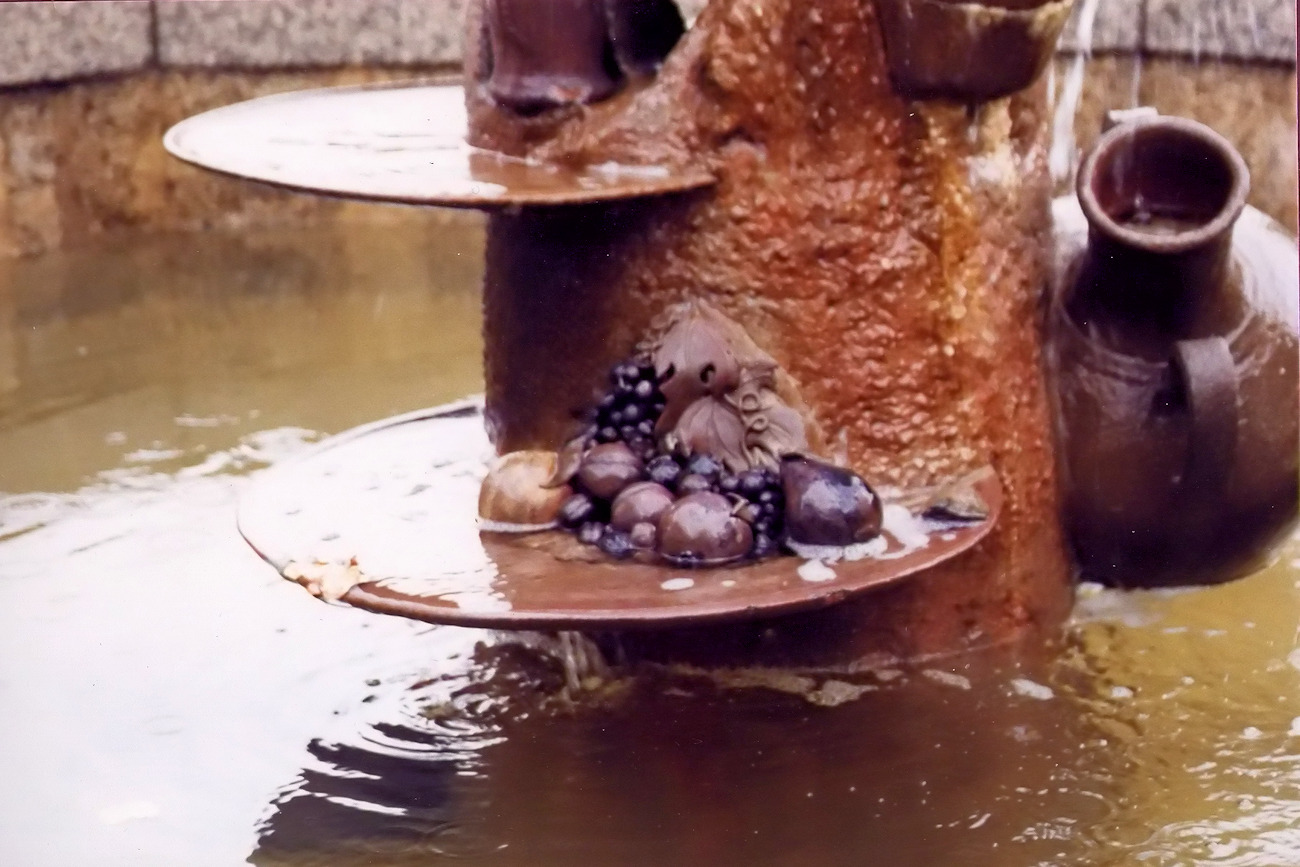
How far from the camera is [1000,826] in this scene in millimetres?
2357

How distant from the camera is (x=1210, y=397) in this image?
2545 millimetres

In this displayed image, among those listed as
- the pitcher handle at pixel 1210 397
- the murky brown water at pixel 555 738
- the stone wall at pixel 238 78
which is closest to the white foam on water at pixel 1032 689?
the murky brown water at pixel 555 738

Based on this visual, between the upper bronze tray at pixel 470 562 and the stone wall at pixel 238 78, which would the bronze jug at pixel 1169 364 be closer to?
the upper bronze tray at pixel 470 562

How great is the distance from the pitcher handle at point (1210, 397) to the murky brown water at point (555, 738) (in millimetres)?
430

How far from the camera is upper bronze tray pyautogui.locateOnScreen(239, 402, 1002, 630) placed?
2.16m

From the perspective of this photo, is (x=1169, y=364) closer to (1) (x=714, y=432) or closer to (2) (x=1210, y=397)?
(2) (x=1210, y=397)

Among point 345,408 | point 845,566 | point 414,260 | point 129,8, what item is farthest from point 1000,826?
point 129,8

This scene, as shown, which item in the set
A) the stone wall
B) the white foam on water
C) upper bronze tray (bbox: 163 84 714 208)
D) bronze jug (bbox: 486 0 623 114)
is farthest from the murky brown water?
the stone wall

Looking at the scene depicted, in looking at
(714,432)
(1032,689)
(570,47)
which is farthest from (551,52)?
(1032,689)

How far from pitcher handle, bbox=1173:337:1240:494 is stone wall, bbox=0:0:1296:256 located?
296 centimetres

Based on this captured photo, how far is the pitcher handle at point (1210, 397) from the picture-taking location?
100 inches

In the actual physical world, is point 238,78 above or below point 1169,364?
above

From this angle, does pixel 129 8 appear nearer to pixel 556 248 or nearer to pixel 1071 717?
pixel 556 248

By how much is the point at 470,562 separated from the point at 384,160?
67cm
